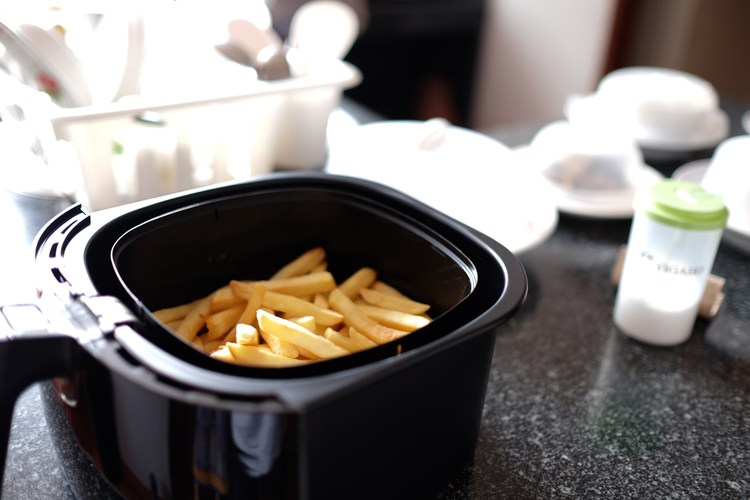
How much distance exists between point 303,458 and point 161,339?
137mm

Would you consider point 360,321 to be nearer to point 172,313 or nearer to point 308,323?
point 308,323

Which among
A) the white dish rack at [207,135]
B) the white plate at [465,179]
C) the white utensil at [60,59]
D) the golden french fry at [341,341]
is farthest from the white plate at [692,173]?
the white utensil at [60,59]

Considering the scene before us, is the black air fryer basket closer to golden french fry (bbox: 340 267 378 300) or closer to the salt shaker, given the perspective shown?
golden french fry (bbox: 340 267 378 300)

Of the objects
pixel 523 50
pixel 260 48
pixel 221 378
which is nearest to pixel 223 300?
pixel 221 378

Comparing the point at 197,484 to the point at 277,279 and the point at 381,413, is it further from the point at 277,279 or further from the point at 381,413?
the point at 277,279

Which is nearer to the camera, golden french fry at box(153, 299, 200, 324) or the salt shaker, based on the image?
golden french fry at box(153, 299, 200, 324)

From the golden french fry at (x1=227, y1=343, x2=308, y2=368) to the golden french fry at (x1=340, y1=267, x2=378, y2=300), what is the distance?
0.16 meters

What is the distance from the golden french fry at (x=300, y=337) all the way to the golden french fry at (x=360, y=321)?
0.04 m

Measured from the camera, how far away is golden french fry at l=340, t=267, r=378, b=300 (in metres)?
0.66

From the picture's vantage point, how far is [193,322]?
59 cm

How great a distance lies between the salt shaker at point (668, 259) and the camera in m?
0.71

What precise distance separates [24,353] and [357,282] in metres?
0.34

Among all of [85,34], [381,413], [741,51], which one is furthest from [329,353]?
[741,51]

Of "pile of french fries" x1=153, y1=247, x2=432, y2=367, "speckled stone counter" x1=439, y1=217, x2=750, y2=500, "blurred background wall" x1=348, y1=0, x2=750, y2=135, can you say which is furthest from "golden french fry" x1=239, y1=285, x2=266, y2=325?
"blurred background wall" x1=348, y1=0, x2=750, y2=135
